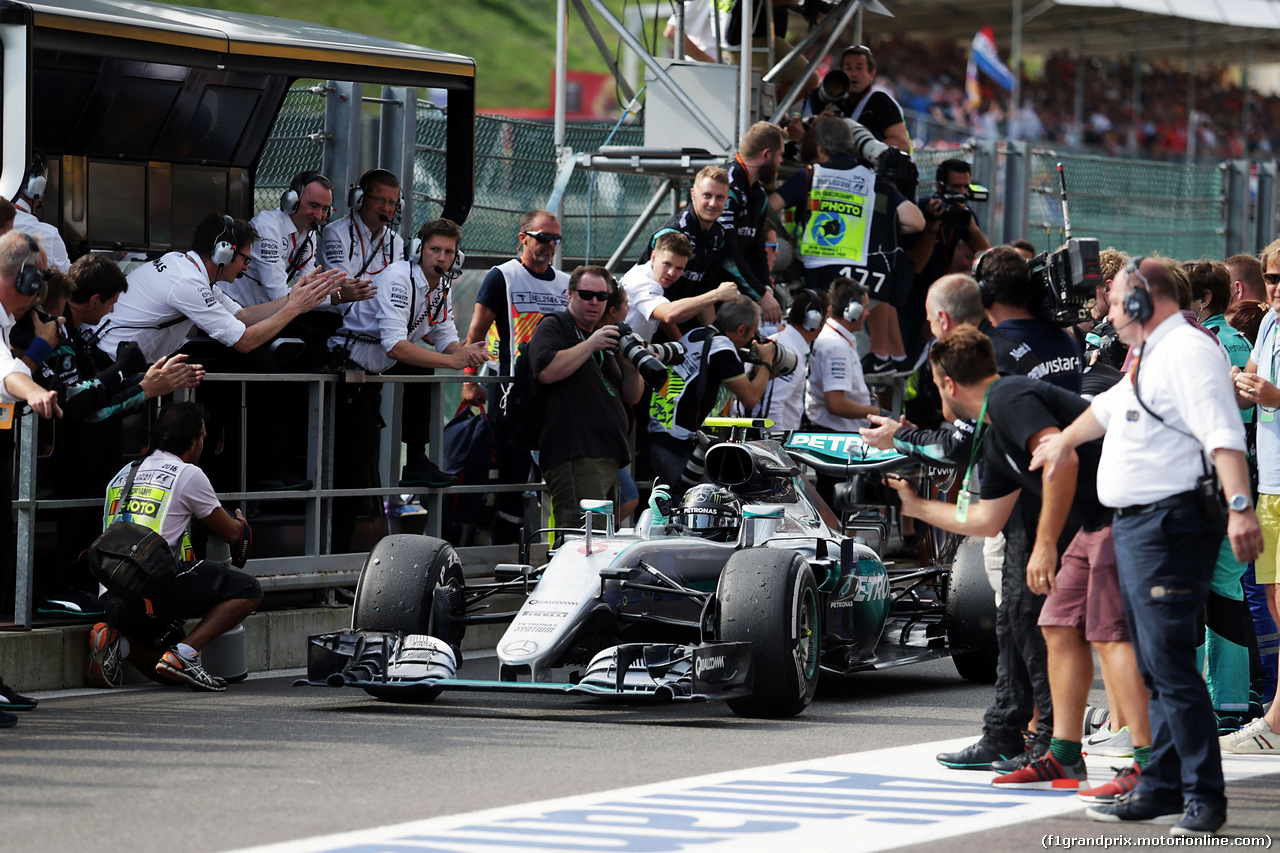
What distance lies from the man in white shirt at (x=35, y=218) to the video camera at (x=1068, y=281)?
508 cm

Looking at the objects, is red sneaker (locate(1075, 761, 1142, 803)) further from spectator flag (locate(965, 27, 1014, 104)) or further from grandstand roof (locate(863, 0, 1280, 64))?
spectator flag (locate(965, 27, 1014, 104))

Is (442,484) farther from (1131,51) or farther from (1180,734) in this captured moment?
(1131,51)

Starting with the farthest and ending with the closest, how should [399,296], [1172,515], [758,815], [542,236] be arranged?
[542,236] → [399,296] → [758,815] → [1172,515]

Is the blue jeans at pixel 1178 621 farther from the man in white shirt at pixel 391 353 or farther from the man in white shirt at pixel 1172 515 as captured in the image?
the man in white shirt at pixel 391 353

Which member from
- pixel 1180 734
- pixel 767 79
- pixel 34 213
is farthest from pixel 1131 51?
pixel 1180 734

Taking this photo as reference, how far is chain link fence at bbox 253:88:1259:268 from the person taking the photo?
39.9 ft

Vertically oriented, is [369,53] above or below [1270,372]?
above

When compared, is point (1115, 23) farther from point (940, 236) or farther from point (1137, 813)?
point (1137, 813)

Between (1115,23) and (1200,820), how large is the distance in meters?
29.7

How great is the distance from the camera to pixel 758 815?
602 centimetres

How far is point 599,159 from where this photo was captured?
13.7m

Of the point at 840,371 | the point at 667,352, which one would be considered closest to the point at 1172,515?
the point at 667,352

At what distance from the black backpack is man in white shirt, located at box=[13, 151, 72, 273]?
8.43 ft

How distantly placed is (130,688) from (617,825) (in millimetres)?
4000
